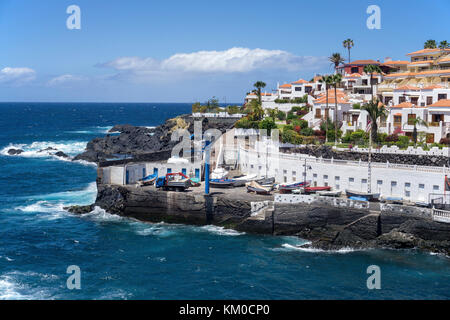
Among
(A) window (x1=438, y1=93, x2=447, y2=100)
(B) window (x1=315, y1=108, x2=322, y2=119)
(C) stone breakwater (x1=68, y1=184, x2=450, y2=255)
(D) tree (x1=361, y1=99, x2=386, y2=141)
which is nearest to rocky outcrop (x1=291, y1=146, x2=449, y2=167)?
(D) tree (x1=361, y1=99, x2=386, y2=141)

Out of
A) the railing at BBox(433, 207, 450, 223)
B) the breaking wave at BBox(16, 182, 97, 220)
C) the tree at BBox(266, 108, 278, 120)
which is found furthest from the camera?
the tree at BBox(266, 108, 278, 120)

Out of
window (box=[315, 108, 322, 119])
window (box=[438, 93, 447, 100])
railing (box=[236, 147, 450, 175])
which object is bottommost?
railing (box=[236, 147, 450, 175])

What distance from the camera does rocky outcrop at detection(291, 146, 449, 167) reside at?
50.1m

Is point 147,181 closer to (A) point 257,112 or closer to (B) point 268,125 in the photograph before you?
(B) point 268,125

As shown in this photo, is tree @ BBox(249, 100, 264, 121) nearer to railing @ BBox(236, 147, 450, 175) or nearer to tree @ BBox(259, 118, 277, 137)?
tree @ BBox(259, 118, 277, 137)

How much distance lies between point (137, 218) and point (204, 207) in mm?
7751

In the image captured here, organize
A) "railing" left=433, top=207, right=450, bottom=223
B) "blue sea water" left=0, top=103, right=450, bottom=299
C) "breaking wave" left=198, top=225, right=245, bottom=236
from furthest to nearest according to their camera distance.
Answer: "breaking wave" left=198, top=225, right=245, bottom=236
"railing" left=433, top=207, right=450, bottom=223
"blue sea water" left=0, top=103, right=450, bottom=299

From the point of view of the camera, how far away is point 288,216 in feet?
153

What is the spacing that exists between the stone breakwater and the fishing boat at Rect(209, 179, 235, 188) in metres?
1.53

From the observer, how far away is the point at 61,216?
53.8 m

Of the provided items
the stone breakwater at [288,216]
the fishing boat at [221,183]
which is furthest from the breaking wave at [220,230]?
the fishing boat at [221,183]
